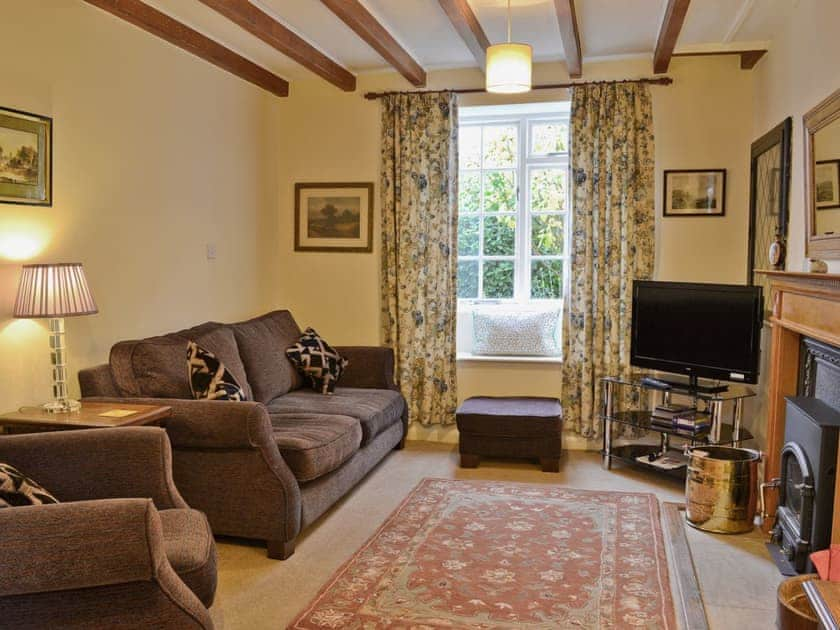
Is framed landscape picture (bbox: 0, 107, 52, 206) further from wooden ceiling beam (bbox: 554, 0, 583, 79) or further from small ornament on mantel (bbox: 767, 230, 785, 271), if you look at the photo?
small ornament on mantel (bbox: 767, 230, 785, 271)

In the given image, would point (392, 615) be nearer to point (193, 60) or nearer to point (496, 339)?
point (496, 339)

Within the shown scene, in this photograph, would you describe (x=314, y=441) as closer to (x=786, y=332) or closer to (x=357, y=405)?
(x=357, y=405)

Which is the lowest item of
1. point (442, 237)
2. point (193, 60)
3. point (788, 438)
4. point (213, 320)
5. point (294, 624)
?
point (294, 624)

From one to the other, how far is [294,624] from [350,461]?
1.40 metres

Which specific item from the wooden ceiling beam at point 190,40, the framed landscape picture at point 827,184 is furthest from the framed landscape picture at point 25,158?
the framed landscape picture at point 827,184

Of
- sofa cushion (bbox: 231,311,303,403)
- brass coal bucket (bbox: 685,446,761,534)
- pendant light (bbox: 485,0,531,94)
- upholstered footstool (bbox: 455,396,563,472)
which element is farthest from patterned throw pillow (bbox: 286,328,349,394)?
brass coal bucket (bbox: 685,446,761,534)

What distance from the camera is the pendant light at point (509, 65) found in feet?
12.0

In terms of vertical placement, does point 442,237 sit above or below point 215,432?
above

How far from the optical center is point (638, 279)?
5.03 metres

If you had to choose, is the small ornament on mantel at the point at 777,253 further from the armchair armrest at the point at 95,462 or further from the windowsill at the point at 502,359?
the armchair armrest at the point at 95,462

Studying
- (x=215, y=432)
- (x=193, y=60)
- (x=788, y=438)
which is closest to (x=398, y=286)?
(x=193, y=60)

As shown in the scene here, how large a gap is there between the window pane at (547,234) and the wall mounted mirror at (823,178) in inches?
83.6

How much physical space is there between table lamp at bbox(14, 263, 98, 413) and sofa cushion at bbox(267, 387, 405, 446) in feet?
4.12

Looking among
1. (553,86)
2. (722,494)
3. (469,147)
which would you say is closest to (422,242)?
(469,147)
